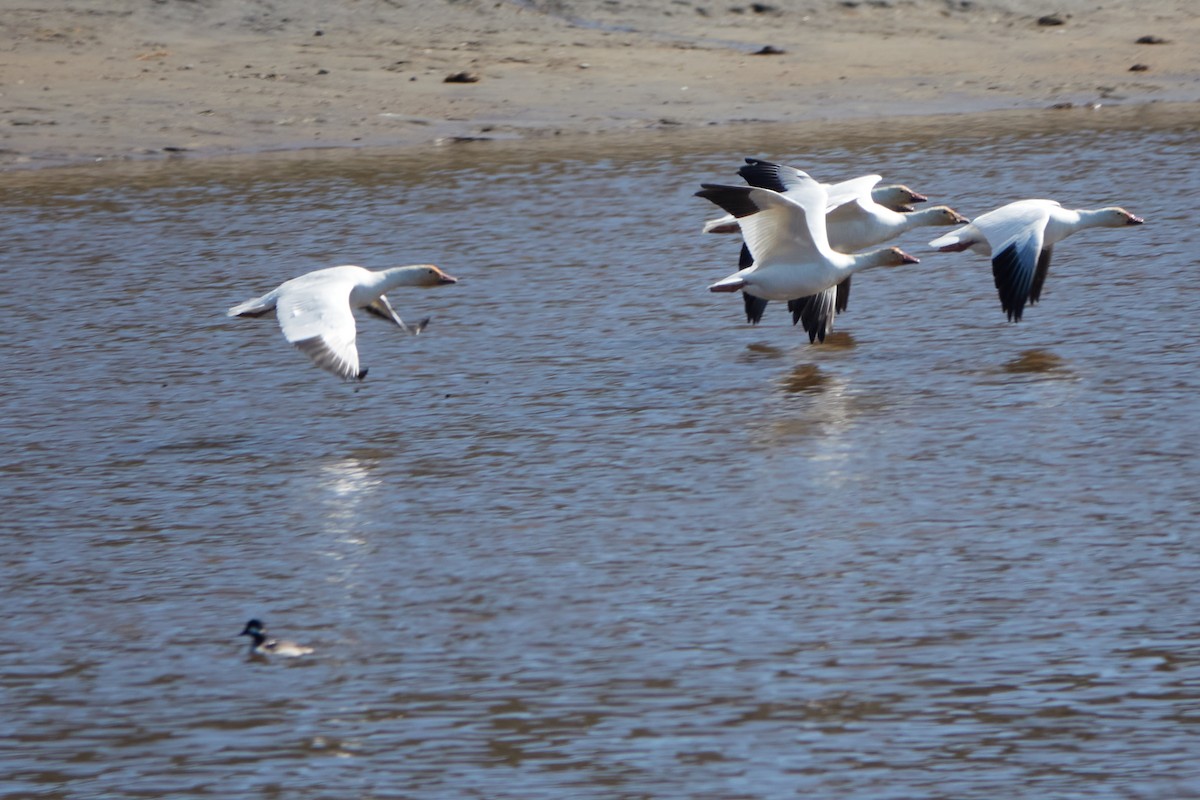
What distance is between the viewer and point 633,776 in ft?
15.1

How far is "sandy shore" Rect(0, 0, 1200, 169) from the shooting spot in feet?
50.3

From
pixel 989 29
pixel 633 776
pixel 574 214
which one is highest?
pixel 989 29

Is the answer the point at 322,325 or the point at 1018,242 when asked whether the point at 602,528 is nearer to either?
the point at 322,325

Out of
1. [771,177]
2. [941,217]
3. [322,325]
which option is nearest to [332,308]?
[322,325]

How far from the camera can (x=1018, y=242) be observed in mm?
9055

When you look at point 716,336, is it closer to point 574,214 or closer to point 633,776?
point 574,214

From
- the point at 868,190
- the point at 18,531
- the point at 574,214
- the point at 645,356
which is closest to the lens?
the point at 18,531

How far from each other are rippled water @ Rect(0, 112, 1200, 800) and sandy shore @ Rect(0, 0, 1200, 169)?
3.51 m

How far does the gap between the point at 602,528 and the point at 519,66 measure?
10648 mm

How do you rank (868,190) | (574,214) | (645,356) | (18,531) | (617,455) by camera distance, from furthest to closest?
(574,214) → (868,190) → (645,356) → (617,455) → (18,531)

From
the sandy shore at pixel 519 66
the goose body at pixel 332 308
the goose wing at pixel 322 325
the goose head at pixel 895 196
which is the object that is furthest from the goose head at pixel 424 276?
the sandy shore at pixel 519 66

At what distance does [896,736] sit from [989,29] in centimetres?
1466

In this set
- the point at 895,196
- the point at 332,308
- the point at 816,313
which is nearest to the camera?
the point at 332,308

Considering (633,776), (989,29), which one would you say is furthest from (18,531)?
(989,29)
